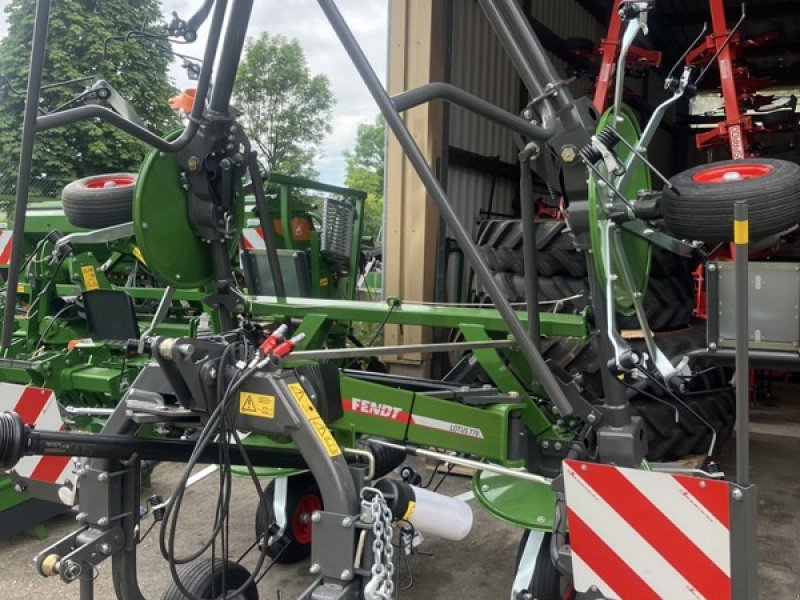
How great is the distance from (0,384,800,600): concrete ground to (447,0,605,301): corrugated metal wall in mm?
2572

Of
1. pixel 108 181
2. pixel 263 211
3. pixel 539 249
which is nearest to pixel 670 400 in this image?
pixel 539 249

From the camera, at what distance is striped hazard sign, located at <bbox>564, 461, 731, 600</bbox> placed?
5.83ft

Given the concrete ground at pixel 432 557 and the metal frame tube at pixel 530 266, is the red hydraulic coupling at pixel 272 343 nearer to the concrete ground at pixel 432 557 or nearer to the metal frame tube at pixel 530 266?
the metal frame tube at pixel 530 266

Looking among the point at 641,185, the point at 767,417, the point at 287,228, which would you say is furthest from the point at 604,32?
the point at 641,185

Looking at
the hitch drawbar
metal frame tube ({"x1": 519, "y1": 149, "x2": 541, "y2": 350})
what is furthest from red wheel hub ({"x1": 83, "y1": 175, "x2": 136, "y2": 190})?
metal frame tube ({"x1": 519, "y1": 149, "x2": 541, "y2": 350})

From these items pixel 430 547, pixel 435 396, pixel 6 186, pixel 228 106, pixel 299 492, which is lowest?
pixel 430 547

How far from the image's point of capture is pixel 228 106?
238cm

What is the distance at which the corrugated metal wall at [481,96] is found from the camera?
5.85 meters

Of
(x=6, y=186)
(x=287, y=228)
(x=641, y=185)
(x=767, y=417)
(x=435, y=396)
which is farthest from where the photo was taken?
(x=6, y=186)

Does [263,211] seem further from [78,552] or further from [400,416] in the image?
[78,552]

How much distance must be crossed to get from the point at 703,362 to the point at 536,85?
104cm

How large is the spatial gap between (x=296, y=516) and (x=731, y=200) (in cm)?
237

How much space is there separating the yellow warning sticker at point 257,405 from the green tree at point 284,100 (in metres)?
25.5

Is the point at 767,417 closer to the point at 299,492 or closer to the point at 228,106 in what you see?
the point at 299,492
